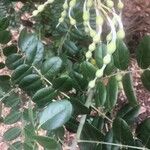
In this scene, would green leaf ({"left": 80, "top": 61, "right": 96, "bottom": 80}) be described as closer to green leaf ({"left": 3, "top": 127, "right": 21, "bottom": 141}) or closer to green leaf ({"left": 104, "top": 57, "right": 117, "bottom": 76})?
green leaf ({"left": 104, "top": 57, "right": 117, "bottom": 76})

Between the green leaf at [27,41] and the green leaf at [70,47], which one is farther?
the green leaf at [70,47]

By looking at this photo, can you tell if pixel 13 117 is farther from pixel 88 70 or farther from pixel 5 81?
pixel 88 70

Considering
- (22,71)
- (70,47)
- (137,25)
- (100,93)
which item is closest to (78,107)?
(100,93)

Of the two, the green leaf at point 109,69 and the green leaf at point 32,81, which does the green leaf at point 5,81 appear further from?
the green leaf at point 109,69

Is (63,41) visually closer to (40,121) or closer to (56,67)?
(56,67)

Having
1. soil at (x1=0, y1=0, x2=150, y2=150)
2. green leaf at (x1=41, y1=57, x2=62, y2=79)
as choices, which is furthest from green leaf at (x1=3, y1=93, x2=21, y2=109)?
soil at (x1=0, y1=0, x2=150, y2=150)

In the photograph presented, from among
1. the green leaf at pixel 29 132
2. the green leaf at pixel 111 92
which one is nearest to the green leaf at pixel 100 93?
the green leaf at pixel 111 92
